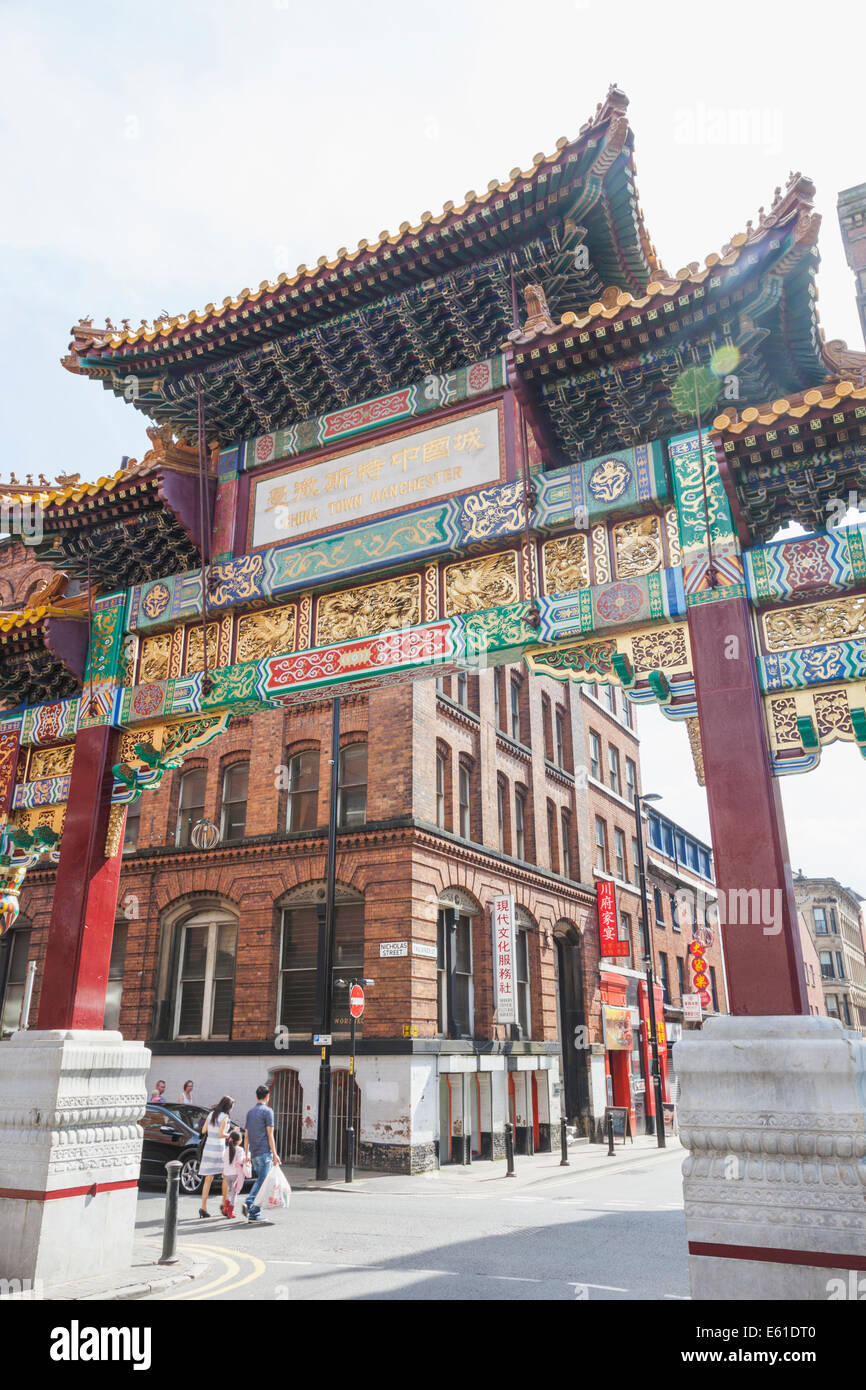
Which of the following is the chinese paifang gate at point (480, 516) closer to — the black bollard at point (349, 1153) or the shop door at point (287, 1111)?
the black bollard at point (349, 1153)

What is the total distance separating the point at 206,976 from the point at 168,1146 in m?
7.03

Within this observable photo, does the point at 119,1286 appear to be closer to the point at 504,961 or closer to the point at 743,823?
the point at 743,823

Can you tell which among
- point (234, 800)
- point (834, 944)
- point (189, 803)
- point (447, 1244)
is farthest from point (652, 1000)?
point (834, 944)

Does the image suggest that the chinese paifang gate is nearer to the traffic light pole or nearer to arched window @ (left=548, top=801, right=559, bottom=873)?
the traffic light pole

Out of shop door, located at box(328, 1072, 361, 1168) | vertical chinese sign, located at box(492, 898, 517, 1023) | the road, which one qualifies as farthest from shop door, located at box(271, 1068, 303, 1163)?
vertical chinese sign, located at box(492, 898, 517, 1023)

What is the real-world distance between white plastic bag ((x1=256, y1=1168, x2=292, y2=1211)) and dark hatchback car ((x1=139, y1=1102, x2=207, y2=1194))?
331cm

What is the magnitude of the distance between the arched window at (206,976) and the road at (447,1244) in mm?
6205

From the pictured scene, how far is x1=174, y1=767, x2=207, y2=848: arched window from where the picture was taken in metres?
23.5

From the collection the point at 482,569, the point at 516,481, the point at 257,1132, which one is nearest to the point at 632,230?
the point at 516,481

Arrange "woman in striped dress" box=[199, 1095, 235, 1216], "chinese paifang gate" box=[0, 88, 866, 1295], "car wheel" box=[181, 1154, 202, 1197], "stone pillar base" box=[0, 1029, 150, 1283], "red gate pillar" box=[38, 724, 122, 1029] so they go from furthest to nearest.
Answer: "car wheel" box=[181, 1154, 202, 1197] → "woman in striped dress" box=[199, 1095, 235, 1216] → "red gate pillar" box=[38, 724, 122, 1029] → "stone pillar base" box=[0, 1029, 150, 1283] → "chinese paifang gate" box=[0, 88, 866, 1295]

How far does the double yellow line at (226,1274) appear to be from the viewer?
7742mm

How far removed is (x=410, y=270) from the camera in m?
8.59

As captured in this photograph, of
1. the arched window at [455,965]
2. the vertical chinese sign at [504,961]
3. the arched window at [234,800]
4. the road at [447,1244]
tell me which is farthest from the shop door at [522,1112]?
the arched window at [234,800]

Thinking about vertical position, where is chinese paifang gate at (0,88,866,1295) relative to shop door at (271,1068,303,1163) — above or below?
above
